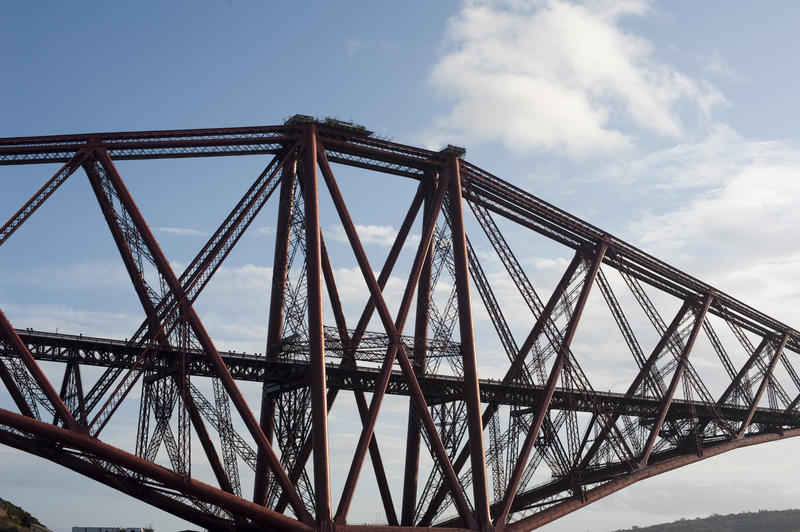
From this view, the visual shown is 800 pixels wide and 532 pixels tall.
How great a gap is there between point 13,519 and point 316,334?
35373 mm

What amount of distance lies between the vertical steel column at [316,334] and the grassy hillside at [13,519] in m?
27.7

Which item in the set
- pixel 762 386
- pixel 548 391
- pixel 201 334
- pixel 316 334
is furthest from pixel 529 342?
pixel 762 386

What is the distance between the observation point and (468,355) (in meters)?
62.8

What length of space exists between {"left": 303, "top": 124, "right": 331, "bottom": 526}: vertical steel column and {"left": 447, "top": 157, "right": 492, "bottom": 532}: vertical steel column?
1149 cm

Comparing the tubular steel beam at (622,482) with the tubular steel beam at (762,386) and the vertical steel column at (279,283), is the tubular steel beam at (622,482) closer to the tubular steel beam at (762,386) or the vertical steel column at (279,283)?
the tubular steel beam at (762,386)

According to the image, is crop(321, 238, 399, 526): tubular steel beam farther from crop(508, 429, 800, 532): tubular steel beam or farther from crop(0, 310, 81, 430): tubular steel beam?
crop(0, 310, 81, 430): tubular steel beam

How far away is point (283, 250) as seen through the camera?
61188 mm

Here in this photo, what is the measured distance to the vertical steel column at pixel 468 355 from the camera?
6162 centimetres

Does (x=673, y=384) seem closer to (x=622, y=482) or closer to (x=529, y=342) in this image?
(x=622, y=482)

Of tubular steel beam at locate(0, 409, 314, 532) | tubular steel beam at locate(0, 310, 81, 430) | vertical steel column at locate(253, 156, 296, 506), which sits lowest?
tubular steel beam at locate(0, 409, 314, 532)

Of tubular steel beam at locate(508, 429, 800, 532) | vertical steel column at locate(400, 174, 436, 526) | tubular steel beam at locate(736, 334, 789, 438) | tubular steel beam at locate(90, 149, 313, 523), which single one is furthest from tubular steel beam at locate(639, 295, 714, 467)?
tubular steel beam at locate(90, 149, 313, 523)

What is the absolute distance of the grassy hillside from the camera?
69.6 m

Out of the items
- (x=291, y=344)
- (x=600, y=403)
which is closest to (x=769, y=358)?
(x=600, y=403)

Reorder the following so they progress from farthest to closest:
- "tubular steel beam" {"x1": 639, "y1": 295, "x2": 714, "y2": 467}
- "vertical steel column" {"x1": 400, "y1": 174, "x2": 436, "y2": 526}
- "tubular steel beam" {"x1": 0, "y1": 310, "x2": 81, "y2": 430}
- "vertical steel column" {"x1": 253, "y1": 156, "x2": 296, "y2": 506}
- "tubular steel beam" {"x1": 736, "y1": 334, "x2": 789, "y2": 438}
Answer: "tubular steel beam" {"x1": 736, "y1": 334, "x2": 789, "y2": 438} → "tubular steel beam" {"x1": 639, "y1": 295, "x2": 714, "y2": 467} → "vertical steel column" {"x1": 400, "y1": 174, "x2": 436, "y2": 526} → "vertical steel column" {"x1": 253, "y1": 156, "x2": 296, "y2": 506} → "tubular steel beam" {"x1": 0, "y1": 310, "x2": 81, "y2": 430}
